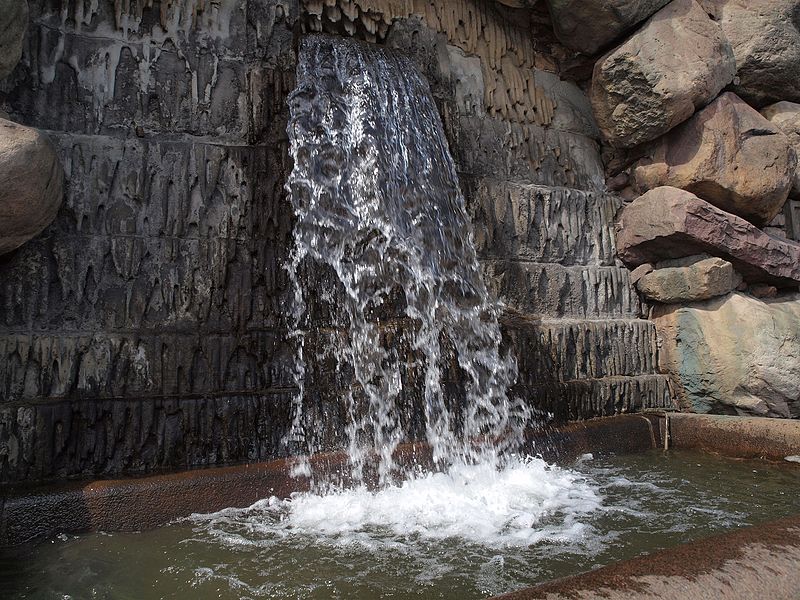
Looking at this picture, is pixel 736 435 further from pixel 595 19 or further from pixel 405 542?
pixel 595 19

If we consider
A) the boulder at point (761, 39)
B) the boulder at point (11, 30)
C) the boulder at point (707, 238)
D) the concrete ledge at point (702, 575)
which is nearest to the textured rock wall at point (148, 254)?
the boulder at point (11, 30)

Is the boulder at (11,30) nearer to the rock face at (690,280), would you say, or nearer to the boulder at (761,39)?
the rock face at (690,280)

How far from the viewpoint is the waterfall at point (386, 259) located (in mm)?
3977

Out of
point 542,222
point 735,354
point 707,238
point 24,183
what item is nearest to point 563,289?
point 542,222

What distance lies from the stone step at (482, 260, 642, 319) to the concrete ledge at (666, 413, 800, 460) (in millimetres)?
1136

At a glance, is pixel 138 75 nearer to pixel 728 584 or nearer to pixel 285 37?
pixel 285 37

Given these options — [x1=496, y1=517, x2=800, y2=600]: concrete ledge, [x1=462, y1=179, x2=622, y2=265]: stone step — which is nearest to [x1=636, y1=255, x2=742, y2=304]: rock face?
[x1=462, y1=179, x2=622, y2=265]: stone step

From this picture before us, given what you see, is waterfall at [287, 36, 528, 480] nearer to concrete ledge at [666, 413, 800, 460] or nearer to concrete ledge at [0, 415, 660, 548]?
concrete ledge at [0, 415, 660, 548]

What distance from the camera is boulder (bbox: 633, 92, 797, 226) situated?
5.31 metres

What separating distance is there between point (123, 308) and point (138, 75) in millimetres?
1612

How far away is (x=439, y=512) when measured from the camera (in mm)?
3127

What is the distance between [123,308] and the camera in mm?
3688

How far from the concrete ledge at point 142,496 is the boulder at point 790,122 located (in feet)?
14.7

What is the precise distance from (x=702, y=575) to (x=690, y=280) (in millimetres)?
3977
